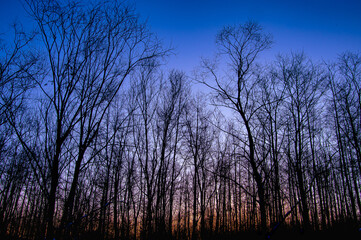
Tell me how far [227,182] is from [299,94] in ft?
37.5

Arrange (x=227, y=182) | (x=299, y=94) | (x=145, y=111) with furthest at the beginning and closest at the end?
1. (x=227, y=182)
2. (x=299, y=94)
3. (x=145, y=111)

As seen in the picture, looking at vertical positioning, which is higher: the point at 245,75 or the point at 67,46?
the point at 245,75

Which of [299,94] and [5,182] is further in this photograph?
[5,182]

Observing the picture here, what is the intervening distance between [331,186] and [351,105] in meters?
11.6

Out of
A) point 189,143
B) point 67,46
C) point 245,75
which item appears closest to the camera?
point 67,46

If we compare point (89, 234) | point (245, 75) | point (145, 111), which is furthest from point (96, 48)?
point (89, 234)

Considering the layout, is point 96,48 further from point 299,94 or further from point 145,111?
point 299,94

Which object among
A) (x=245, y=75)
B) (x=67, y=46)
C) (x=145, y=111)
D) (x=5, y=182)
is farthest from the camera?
(x=5, y=182)

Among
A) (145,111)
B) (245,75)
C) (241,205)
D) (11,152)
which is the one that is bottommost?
(241,205)

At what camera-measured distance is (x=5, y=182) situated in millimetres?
15695

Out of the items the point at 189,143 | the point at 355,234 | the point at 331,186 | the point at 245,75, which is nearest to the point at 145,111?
the point at 189,143

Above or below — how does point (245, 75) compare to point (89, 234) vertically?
above

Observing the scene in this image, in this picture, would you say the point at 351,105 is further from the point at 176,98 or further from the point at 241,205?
the point at 241,205

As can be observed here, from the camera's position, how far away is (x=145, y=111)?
33.2 ft
